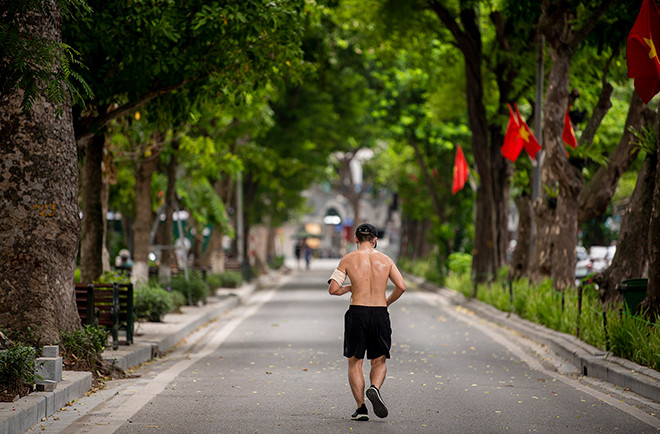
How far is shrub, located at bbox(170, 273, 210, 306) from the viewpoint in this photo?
2370cm

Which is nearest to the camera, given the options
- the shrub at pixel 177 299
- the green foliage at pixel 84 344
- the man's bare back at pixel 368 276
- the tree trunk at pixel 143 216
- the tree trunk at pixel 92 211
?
the man's bare back at pixel 368 276

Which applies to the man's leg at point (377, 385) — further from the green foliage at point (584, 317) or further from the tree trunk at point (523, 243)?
the tree trunk at point (523, 243)

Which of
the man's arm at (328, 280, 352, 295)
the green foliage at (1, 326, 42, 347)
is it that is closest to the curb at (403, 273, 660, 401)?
the man's arm at (328, 280, 352, 295)

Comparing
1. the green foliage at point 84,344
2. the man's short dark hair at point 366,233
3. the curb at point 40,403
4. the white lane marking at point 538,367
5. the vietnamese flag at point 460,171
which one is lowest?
the white lane marking at point 538,367

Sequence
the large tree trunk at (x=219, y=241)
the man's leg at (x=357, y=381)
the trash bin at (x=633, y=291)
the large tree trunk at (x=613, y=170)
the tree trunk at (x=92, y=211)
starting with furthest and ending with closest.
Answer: the large tree trunk at (x=219, y=241)
the large tree trunk at (x=613, y=170)
the tree trunk at (x=92, y=211)
the trash bin at (x=633, y=291)
the man's leg at (x=357, y=381)

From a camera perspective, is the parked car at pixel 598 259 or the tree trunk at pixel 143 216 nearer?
the tree trunk at pixel 143 216

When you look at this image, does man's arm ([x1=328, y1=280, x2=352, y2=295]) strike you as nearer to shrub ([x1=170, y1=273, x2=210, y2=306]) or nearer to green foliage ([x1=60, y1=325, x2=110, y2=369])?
green foliage ([x1=60, y1=325, x2=110, y2=369])

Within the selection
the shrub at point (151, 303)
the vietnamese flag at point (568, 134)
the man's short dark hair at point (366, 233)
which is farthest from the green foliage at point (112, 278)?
the vietnamese flag at point (568, 134)

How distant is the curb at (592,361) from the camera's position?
10535mm

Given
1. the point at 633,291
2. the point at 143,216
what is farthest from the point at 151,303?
the point at 633,291

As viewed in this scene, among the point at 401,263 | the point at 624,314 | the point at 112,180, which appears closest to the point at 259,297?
the point at 112,180

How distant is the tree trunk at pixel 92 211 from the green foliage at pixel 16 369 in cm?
676

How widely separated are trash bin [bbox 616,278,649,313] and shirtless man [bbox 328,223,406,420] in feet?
18.5

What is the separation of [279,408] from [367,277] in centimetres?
158
